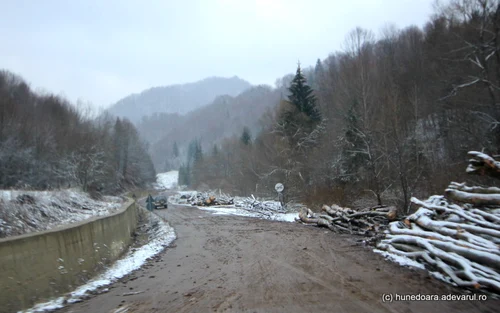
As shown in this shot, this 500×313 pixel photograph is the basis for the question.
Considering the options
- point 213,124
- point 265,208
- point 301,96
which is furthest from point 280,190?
point 213,124

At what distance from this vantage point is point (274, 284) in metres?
7.48

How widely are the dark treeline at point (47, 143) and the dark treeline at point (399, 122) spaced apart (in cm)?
2455

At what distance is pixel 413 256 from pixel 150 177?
389 feet

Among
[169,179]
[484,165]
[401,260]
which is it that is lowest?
[169,179]

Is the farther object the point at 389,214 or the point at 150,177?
the point at 150,177

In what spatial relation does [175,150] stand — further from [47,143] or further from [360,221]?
[360,221]

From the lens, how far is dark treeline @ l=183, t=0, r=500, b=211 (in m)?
23.2

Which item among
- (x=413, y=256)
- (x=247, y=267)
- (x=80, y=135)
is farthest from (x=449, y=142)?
(x=80, y=135)

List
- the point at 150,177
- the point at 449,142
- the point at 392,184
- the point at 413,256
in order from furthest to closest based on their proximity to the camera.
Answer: the point at 150,177
the point at 449,142
the point at 392,184
the point at 413,256

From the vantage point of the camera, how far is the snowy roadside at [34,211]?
1604cm

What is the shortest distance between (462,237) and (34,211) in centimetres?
2010

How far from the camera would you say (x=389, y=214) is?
15875 mm

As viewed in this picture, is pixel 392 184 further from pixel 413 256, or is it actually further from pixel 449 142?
pixel 413 256

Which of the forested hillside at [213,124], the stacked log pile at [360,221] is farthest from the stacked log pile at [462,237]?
the forested hillside at [213,124]
